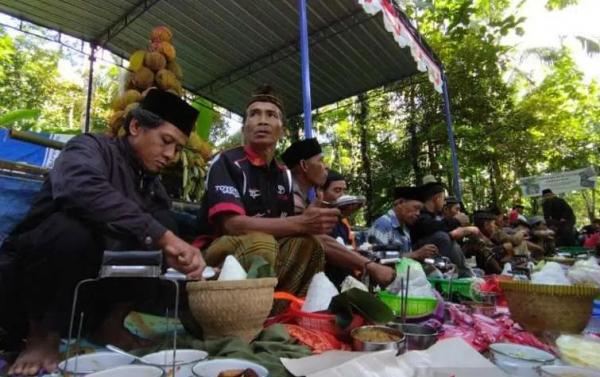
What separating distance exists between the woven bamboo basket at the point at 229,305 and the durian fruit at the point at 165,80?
334cm

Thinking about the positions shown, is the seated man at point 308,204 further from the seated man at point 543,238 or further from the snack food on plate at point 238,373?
the seated man at point 543,238

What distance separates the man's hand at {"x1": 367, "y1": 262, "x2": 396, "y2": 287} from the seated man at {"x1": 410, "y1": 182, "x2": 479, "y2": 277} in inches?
65.1

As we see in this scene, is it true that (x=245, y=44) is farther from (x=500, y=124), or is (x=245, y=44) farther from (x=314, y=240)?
(x=500, y=124)

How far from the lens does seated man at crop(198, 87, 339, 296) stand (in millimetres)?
1908

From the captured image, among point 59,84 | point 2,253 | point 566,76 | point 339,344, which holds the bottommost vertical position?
point 339,344

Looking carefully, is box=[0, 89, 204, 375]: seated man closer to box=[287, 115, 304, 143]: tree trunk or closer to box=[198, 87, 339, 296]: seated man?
box=[198, 87, 339, 296]: seated man

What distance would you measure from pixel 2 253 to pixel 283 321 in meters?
1.10

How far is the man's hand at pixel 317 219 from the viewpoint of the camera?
6.67ft

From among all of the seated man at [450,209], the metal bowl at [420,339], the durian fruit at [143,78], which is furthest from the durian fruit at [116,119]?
the seated man at [450,209]

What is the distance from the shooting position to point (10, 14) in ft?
19.6

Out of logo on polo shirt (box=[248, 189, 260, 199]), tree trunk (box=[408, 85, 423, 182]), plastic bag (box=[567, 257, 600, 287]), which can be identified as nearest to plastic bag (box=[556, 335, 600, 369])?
plastic bag (box=[567, 257, 600, 287])

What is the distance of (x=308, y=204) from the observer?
3.02 meters

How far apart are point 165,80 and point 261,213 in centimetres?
262

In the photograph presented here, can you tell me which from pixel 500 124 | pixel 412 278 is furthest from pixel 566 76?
pixel 412 278
